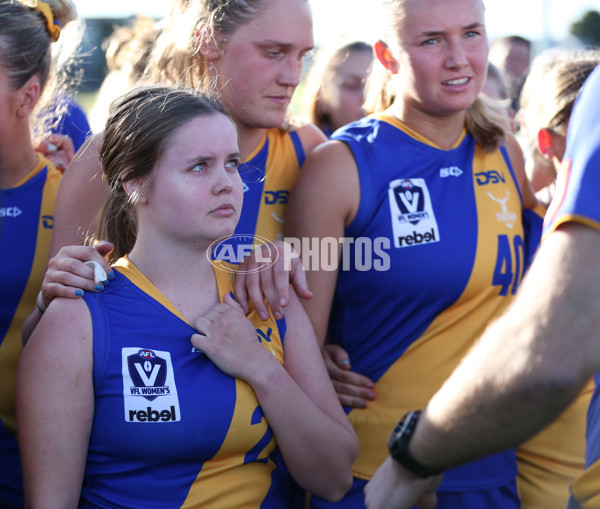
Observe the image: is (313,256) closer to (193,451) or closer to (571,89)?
(193,451)

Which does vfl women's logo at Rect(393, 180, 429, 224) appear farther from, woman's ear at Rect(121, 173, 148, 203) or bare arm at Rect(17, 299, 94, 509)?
bare arm at Rect(17, 299, 94, 509)

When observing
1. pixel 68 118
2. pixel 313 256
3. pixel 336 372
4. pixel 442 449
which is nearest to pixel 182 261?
pixel 313 256

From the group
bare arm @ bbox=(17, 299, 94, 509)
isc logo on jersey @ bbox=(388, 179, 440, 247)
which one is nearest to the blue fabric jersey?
isc logo on jersey @ bbox=(388, 179, 440, 247)

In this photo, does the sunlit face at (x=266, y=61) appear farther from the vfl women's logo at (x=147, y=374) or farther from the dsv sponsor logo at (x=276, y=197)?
the vfl women's logo at (x=147, y=374)

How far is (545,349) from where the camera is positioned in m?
1.28

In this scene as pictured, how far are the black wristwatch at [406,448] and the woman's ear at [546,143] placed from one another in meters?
1.85

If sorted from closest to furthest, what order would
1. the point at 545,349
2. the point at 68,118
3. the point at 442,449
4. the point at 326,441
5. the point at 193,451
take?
1. the point at 545,349
2. the point at 442,449
3. the point at 193,451
4. the point at 326,441
5. the point at 68,118

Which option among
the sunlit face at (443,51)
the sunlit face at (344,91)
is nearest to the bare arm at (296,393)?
the sunlit face at (443,51)

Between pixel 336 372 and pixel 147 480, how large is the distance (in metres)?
0.87

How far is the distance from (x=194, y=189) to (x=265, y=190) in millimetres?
640

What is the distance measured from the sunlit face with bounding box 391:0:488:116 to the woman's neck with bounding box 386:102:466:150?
0.07 m

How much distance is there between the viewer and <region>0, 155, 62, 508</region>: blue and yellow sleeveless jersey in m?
2.55

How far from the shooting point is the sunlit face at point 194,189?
2113 mm

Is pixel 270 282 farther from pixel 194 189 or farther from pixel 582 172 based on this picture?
pixel 582 172
